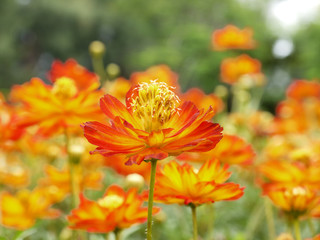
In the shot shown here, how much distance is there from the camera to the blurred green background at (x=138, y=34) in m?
9.42

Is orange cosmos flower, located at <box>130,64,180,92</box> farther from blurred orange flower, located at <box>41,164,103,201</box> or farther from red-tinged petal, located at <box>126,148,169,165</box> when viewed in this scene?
red-tinged petal, located at <box>126,148,169,165</box>

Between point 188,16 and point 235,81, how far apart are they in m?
9.50

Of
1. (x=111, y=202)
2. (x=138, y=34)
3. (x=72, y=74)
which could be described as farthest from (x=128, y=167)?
(x=138, y=34)

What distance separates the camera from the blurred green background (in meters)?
9.42

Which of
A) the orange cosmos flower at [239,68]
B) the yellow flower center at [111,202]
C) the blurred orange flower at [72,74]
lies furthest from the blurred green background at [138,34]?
the yellow flower center at [111,202]

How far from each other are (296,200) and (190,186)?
21 cm

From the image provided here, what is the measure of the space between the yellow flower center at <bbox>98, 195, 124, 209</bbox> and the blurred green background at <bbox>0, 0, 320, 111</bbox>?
8.14m

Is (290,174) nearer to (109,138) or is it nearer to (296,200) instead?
(296,200)

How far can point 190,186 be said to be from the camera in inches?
19.4

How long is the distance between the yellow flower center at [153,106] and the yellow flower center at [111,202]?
17 centimetres

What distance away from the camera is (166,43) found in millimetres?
10453

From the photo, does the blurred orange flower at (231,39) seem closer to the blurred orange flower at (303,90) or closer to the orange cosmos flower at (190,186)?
the blurred orange flower at (303,90)

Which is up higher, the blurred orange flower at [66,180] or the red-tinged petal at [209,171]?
the blurred orange flower at [66,180]

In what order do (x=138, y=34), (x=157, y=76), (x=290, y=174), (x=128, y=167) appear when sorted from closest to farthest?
(x=290, y=174)
(x=128, y=167)
(x=157, y=76)
(x=138, y=34)
